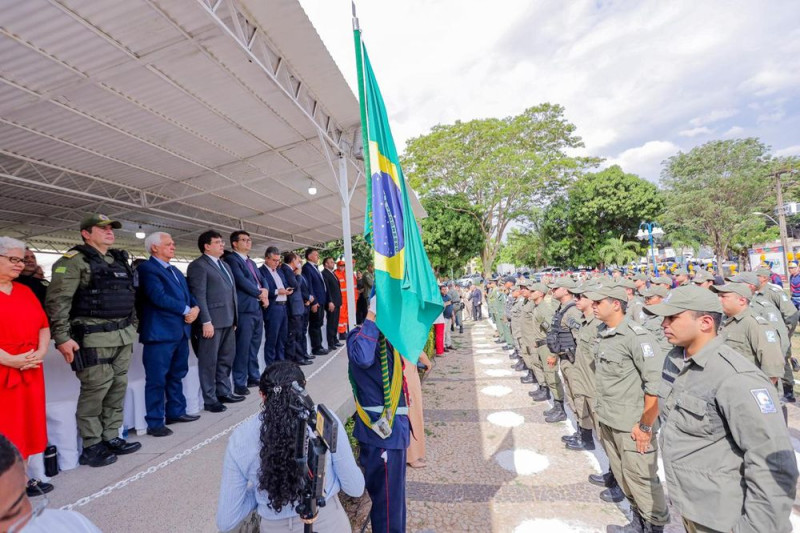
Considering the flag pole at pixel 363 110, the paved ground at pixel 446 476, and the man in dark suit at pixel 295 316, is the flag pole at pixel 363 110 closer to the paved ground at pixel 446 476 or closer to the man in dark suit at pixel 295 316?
the paved ground at pixel 446 476

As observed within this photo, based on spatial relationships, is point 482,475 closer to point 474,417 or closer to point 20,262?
point 474,417

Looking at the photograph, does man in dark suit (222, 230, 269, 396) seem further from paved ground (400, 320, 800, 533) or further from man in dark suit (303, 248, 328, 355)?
paved ground (400, 320, 800, 533)

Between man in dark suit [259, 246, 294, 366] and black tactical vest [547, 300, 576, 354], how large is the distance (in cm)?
362

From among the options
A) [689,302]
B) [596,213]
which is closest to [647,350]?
[689,302]

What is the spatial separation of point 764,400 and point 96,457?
13.7 feet

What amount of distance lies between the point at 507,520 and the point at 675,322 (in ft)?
7.33

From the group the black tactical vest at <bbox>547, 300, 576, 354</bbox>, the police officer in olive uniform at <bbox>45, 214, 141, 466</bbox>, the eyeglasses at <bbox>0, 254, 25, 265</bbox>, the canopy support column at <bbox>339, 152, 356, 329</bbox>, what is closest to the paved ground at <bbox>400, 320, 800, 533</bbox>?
the black tactical vest at <bbox>547, 300, 576, 354</bbox>

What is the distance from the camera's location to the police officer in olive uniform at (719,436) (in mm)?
1709

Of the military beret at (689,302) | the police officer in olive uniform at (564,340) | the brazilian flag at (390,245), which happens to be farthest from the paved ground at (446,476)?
the military beret at (689,302)

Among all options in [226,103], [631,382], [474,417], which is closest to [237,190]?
[226,103]

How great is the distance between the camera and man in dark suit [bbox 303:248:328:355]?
680cm

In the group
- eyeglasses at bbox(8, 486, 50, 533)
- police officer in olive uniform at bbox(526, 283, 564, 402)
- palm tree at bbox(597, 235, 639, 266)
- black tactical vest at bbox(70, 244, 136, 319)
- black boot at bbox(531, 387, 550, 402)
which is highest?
palm tree at bbox(597, 235, 639, 266)

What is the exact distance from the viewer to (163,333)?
11.5 ft

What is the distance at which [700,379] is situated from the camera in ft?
6.84
